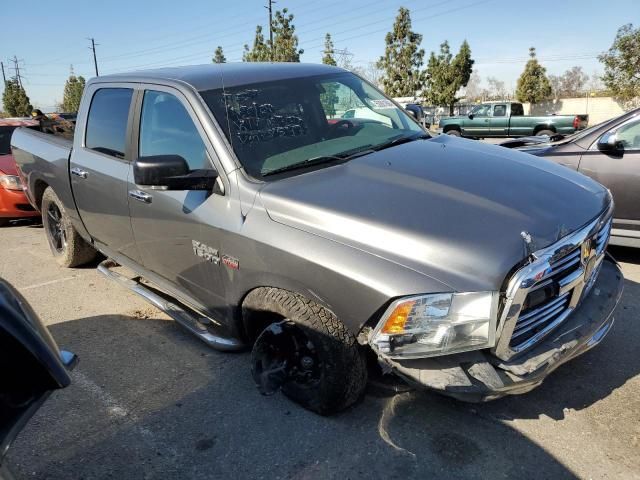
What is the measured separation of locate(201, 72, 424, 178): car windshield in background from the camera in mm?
2961

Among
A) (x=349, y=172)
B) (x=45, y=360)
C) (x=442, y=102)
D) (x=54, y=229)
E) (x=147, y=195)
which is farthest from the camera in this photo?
(x=442, y=102)

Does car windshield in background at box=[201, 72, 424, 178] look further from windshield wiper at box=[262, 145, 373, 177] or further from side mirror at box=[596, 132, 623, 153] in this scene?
side mirror at box=[596, 132, 623, 153]

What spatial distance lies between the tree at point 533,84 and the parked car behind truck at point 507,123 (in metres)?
19.7

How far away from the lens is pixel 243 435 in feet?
8.77

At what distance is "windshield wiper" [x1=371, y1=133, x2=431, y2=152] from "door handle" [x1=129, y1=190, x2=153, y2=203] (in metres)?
1.51

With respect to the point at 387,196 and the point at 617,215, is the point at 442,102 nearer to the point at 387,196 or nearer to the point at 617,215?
the point at 617,215

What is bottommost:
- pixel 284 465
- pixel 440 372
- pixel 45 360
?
pixel 284 465

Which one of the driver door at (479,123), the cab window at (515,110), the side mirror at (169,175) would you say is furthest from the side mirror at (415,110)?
the cab window at (515,110)

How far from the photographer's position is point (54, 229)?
5578 mm

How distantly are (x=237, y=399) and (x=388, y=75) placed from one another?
3773cm

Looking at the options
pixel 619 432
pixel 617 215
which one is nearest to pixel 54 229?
pixel 619 432

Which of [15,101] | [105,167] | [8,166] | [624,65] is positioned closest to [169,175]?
[105,167]

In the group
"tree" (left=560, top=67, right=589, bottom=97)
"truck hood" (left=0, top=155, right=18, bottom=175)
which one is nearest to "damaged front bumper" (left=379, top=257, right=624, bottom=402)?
"truck hood" (left=0, top=155, right=18, bottom=175)

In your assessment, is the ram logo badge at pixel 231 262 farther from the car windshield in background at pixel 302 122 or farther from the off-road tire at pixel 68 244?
the off-road tire at pixel 68 244
